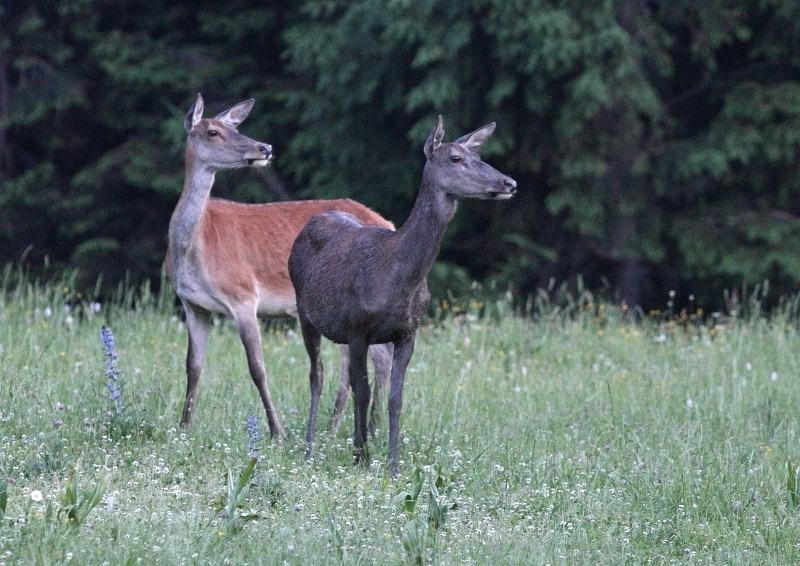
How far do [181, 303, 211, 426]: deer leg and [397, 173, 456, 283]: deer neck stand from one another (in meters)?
1.72

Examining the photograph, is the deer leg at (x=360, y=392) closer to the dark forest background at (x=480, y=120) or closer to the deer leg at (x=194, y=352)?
the deer leg at (x=194, y=352)

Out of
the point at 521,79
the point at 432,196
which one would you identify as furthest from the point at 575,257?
the point at 432,196

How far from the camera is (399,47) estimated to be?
1346 cm

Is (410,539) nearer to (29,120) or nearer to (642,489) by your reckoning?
(642,489)

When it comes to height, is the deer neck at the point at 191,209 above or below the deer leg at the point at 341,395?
above

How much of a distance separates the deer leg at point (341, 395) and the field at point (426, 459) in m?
0.06

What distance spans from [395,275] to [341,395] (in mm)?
1628

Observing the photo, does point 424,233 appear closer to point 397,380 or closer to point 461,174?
point 461,174

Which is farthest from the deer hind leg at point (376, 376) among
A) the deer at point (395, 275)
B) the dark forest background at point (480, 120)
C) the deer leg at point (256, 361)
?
the dark forest background at point (480, 120)

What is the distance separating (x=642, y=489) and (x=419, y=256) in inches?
57.2

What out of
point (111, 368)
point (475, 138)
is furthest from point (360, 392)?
point (475, 138)

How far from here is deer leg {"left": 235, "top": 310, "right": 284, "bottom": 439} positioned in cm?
684

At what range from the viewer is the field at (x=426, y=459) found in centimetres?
455

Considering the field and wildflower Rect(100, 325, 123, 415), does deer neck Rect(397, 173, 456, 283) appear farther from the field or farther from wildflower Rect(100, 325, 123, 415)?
wildflower Rect(100, 325, 123, 415)
